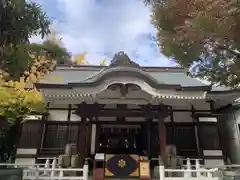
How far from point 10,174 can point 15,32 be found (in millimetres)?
3863

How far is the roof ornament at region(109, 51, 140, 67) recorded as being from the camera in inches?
304

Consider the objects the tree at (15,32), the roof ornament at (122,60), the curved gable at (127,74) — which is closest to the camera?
the tree at (15,32)

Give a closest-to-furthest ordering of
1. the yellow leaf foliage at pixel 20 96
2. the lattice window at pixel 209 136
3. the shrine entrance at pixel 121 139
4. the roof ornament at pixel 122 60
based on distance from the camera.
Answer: the yellow leaf foliage at pixel 20 96 → the roof ornament at pixel 122 60 → the lattice window at pixel 209 136 → the shrine entrance at pixel 121 139

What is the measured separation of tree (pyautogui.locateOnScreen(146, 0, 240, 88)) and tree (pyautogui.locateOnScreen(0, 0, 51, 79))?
11.9 ft

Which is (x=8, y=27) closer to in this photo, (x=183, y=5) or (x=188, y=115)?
(x=183, y=5)

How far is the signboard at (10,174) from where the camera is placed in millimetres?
5422

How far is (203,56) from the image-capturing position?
6.07m

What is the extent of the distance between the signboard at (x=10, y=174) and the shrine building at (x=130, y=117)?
234 centimetres

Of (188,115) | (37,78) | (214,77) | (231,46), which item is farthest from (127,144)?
(231,46)

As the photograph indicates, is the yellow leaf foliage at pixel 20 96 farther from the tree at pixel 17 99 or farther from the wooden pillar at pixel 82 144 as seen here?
the wooden pillar at pixel 82 144

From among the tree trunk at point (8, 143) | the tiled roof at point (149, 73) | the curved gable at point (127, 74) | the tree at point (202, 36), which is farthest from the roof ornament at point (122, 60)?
the tree trunk at point (8, 143)

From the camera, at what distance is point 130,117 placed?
32.8 ft

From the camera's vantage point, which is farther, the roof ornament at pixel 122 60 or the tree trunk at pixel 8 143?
the tree trunk at pixel 8 143

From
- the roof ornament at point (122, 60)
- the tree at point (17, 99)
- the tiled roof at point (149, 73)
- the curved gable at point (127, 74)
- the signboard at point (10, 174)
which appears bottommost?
the signboard at point (10, 174)
